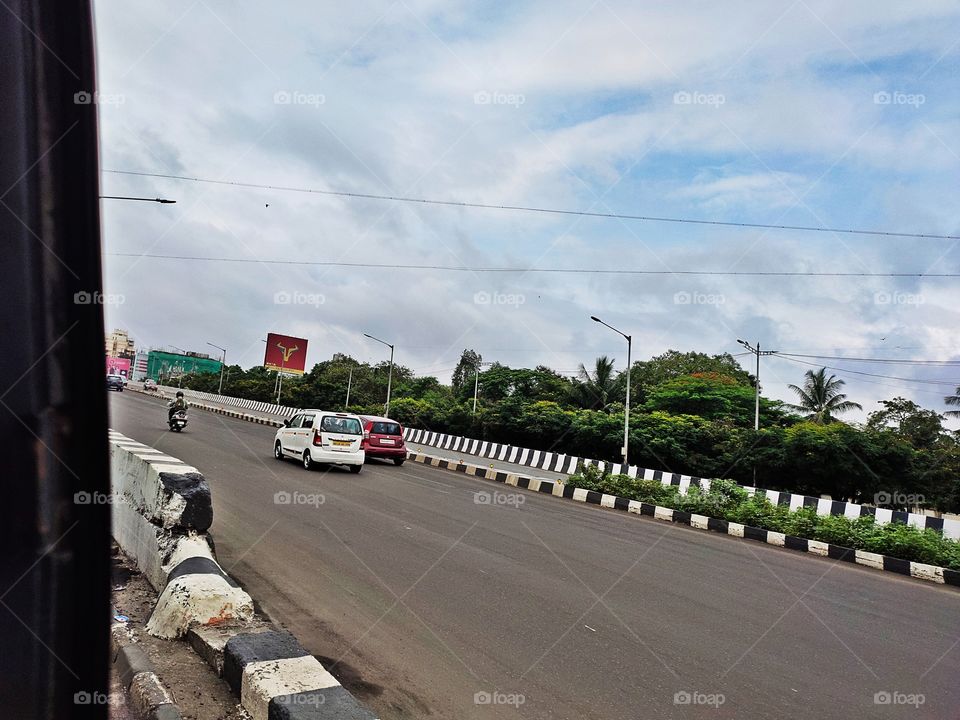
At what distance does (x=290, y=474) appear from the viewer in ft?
47.2

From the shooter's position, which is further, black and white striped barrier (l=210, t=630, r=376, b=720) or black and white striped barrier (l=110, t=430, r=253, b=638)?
black and white striped barrier (l=110, t=430, r=253, b=638)

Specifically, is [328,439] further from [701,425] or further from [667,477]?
[701,425]

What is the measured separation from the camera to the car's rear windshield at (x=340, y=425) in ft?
52.2

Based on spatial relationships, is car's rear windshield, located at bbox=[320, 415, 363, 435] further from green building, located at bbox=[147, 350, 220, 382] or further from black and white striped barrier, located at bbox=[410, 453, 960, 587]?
green building, located at bbox=[147, 350, 220, 382]

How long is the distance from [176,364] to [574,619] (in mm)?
97660

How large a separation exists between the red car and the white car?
3813 millimetres

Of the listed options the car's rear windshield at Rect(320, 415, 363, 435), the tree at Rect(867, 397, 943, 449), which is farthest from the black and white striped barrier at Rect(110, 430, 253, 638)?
the tree at Rect(867, 397, 943, 449)

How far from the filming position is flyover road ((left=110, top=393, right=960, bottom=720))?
4.04 meters

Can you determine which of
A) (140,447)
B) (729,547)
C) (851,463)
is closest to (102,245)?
(140,447)

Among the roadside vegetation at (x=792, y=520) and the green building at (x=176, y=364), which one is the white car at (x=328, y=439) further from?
the green building at (x=176, y=364)

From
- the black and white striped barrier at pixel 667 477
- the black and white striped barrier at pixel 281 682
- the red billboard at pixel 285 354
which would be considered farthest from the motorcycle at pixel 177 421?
the red billboard at pixel 285 354

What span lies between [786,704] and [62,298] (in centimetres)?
454

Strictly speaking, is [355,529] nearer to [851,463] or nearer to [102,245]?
[102,245]

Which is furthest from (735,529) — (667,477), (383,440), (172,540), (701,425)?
(701,425)
